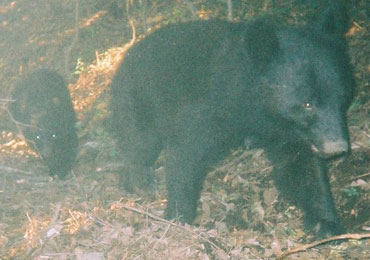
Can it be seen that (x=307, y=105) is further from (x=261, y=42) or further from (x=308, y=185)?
(x=308, y=185)

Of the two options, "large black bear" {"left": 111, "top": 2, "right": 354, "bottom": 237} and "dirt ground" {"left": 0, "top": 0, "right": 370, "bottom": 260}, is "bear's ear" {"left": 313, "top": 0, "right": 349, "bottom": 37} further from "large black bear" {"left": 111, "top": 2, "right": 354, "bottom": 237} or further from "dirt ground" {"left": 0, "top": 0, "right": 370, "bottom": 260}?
"dirt ground" {"left": 0, "top": 0, "right": 370, "bottom": 260}

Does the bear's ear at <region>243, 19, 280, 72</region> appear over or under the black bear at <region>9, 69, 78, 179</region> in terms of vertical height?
over

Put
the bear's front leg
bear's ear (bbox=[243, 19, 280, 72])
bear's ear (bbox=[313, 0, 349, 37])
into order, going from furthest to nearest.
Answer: bear's ear (bbox=[313, 0, 349, 37]), the bear's front leg, bear's ear (bbox=[243, 19, 280, 72])

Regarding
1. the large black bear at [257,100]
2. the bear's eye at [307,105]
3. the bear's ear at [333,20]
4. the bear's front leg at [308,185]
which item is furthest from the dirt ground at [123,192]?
the bear's ear at [333,20]

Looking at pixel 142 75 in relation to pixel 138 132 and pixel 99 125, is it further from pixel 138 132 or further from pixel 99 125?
pixel 99 125

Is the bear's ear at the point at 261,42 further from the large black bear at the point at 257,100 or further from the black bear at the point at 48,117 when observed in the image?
the black bear at the point at 48,117

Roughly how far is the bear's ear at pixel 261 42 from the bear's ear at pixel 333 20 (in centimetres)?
51

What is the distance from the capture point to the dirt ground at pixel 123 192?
A: 12.1ft

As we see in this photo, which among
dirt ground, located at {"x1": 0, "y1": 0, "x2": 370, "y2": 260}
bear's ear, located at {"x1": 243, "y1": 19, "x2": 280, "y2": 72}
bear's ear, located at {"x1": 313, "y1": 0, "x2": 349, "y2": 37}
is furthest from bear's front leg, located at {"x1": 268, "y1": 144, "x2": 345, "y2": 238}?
bear's ear, located at {"x1": 313, "y1": 0, "x2": 349, "y2": 37}

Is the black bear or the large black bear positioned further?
the black bear

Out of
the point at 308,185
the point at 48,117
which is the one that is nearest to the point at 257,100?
the point at 308,185

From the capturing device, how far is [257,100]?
13.2 feet

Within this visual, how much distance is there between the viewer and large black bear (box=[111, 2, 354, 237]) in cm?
372

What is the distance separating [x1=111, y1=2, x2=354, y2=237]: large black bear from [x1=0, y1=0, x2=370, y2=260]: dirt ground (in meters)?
0.28
